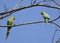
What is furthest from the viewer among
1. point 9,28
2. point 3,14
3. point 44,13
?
point 44,13

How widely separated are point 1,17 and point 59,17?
2.35ft

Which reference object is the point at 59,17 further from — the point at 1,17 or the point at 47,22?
the point at 1,17

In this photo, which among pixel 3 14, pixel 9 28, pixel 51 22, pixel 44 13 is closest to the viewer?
pixel 3 14

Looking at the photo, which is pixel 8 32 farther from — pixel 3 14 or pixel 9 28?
pixel 3 14

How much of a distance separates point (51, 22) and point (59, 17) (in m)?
0.13

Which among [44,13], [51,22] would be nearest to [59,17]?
[51,22]

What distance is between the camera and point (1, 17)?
5.42 feet

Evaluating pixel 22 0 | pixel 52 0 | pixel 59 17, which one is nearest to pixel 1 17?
pixel 22 0

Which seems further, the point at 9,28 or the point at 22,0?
the point at 22,0

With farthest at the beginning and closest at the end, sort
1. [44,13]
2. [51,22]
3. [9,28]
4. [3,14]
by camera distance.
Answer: [44,13]
[51,22]
[9,28]
[3,14]

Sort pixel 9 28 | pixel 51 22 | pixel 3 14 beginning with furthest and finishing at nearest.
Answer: pixel 51 22 < pixel 9 28 < pixel 3 14

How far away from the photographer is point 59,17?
195 cm

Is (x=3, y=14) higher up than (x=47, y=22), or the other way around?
(x=3, y=14)

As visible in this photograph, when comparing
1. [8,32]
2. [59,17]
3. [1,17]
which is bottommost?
[8,32]
